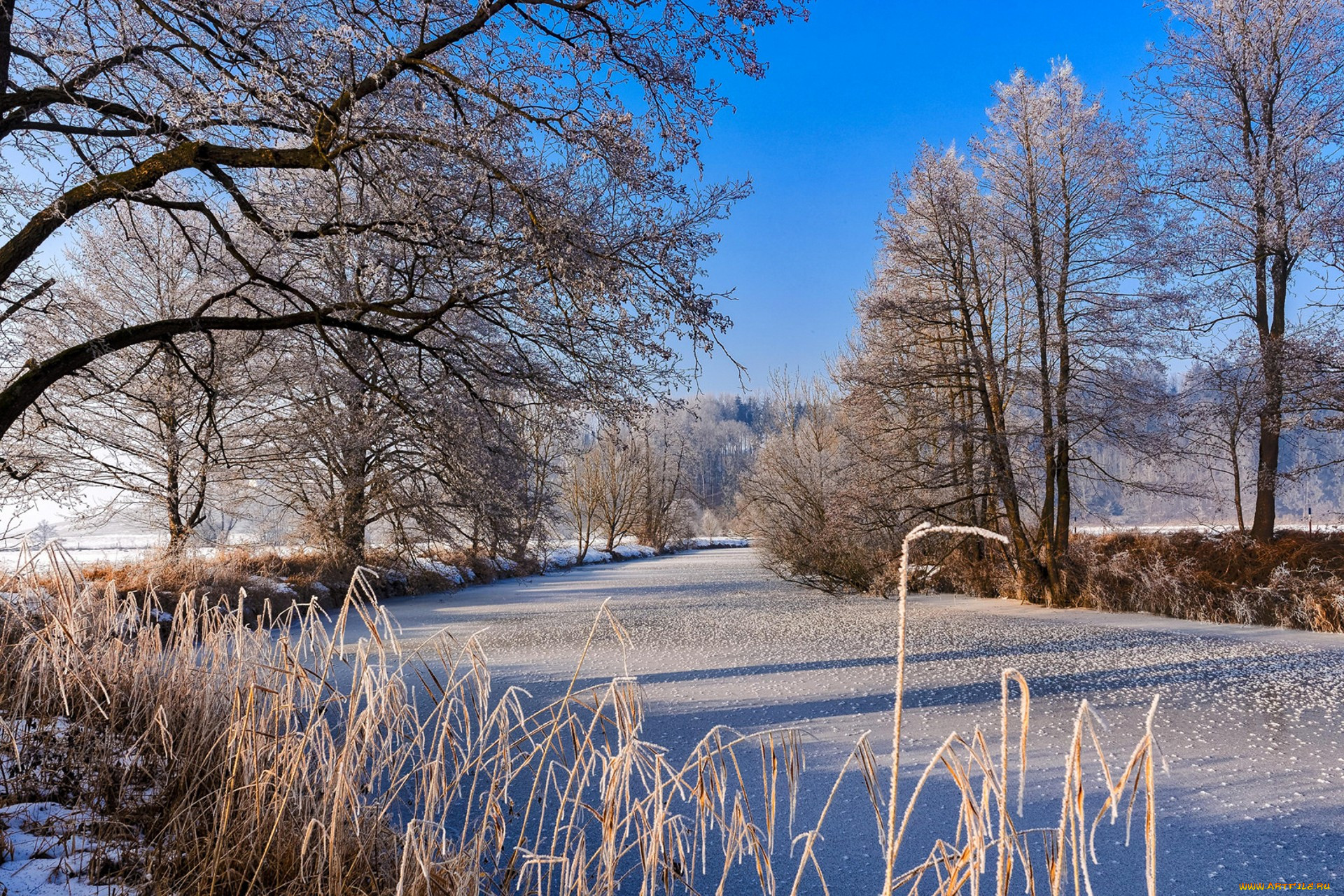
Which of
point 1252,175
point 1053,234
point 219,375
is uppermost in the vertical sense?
point 1252,175

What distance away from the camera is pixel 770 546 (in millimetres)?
14031

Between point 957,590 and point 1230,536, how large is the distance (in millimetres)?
3854

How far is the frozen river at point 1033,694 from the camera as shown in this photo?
8.32 ft

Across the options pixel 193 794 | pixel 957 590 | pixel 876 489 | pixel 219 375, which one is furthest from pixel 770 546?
pixel 193 794

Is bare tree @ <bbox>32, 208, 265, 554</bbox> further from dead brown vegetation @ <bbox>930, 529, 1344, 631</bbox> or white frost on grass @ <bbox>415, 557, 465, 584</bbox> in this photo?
dead brown vegetation @ <bbox>930, 529, 1344, 631</bbox>

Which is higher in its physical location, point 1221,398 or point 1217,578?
point 1221,398

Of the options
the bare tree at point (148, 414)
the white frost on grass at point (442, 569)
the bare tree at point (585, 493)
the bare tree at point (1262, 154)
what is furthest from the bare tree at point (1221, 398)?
the bare tree at point (585, 493)

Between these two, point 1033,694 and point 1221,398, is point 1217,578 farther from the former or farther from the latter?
point 1033,694

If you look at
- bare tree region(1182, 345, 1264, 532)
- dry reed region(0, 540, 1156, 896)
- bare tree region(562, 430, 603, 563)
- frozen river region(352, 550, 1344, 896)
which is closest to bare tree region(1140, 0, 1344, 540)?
bare tree region(1182, 345, 1264, 532)

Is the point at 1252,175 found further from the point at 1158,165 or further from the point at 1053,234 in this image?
the point at 1053,234

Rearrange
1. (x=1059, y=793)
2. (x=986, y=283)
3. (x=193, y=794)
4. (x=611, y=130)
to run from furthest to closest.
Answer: (x=986, y=283) → (x=611, y=130) → (x=1059, y=793) → (x=193, y=794)

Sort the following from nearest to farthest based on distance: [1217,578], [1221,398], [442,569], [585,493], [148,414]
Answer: [1217,578]
[148,414]
[1221,398]
[442,569]
[585,493]

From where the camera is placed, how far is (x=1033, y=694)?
4.79 meters

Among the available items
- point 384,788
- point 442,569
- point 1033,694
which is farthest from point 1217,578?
point 442,569
